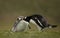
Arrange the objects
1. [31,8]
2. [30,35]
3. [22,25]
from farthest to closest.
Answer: [31,8] → [22,25] → [30,35]

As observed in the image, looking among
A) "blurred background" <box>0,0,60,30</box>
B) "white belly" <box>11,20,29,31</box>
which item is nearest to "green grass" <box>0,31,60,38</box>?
"white belly" <box>11,20,29,31</box>

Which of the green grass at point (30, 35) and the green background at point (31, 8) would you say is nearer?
the green grass at point (30, 35)

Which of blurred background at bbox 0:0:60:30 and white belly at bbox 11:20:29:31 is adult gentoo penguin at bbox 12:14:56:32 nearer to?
white belly at bbox 11:20:29:31

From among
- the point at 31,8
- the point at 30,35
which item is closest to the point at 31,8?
the point at 31,8

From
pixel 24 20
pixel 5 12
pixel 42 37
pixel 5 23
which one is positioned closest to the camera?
pixel 42 37

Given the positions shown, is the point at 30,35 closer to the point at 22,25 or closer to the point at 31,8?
the point at 22,25

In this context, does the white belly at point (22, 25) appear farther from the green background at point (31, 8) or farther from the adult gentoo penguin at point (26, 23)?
the green background at point (31, 8)

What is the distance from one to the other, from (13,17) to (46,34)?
1.73 meters

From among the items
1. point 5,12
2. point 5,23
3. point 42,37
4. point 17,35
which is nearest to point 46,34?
point 42,37

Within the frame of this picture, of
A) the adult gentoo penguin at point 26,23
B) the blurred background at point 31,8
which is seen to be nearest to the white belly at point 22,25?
the adult gentoo penguin at point 26,23

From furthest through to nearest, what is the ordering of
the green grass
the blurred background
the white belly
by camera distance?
the blurred background < the white belly < the green grass

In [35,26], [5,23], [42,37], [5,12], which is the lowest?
[42,37]

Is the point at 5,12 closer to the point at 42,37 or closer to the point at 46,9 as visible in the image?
the point at 46,9

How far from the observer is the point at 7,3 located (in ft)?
15.8
